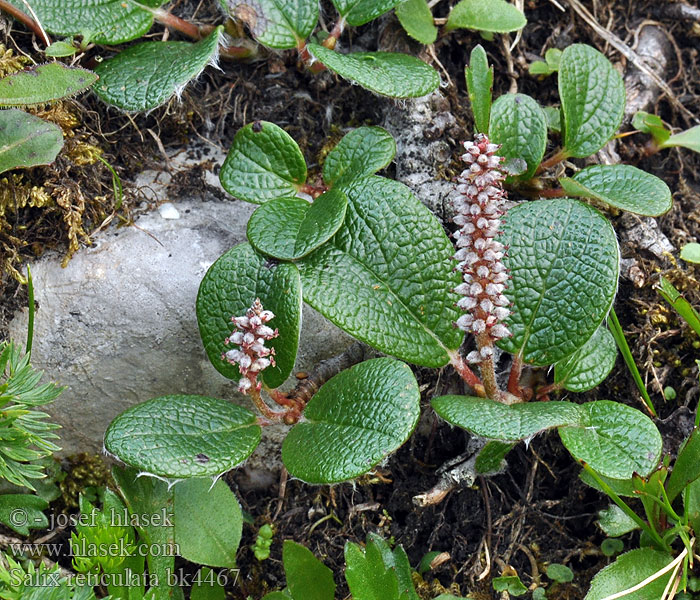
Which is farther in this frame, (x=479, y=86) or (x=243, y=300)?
(x=479, y=86)

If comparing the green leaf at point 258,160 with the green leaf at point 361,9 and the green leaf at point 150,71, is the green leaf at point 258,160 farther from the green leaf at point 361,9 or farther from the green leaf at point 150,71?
the green leaf at point 361,9

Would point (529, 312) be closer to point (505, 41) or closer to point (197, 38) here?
point (505, 41)

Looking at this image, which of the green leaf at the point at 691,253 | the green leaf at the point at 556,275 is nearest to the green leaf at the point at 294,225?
the green leaf at the point at 556,275

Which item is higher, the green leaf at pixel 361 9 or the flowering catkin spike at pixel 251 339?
the green leaf at pixel 361 9

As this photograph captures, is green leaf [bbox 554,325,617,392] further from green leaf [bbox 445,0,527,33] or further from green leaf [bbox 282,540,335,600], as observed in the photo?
green leaf [bbox 445,0,527,33]

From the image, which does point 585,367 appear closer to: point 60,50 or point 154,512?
point 154,512

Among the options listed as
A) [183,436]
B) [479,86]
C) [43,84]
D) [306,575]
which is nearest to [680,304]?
[479,86]
